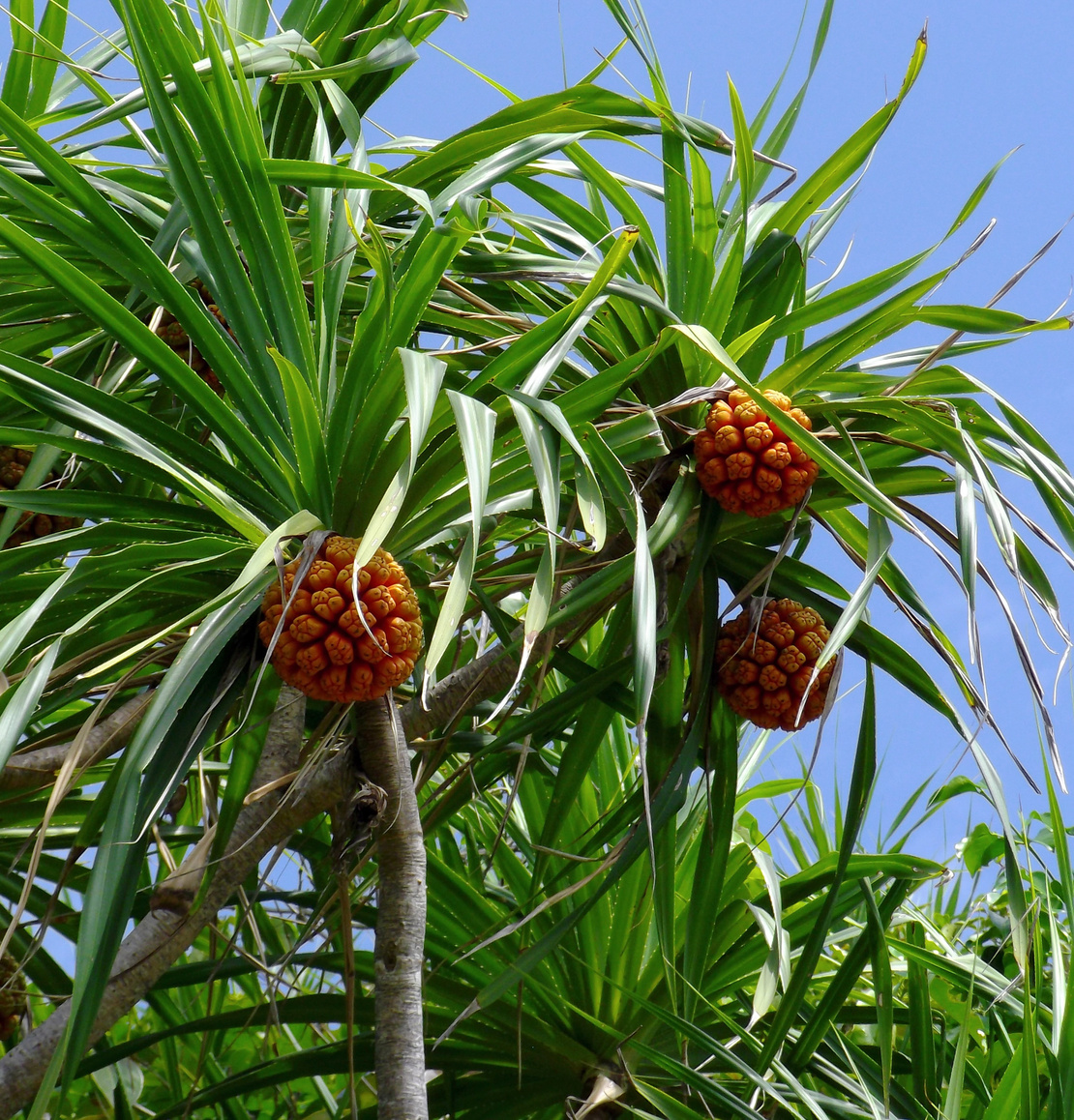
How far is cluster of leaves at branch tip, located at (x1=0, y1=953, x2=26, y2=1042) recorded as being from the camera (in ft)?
5.43

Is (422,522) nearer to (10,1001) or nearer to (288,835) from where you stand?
(288,835)

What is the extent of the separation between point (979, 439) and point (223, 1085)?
1.24 metres

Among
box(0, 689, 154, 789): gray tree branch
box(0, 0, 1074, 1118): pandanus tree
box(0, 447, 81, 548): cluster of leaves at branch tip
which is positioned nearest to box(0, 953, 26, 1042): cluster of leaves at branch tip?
box(0, 0, 1074, 1118): pandanus tree

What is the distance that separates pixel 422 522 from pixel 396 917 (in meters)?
0.41

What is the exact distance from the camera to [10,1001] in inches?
65.8

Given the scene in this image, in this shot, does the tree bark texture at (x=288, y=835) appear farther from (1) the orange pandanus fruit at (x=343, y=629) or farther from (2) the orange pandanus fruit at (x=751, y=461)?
(2) the orange pandanus fruit at (x=751, y=461)

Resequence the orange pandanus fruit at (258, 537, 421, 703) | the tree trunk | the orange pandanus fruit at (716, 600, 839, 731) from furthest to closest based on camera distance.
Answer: the orange pandanus fruit at (716, 600, 839, 731) < the tree trunk < the orange pandanus fruit at (258, 537, 421, 703)

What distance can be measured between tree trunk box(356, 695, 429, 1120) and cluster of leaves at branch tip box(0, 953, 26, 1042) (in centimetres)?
63

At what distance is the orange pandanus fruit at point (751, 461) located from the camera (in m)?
1.30

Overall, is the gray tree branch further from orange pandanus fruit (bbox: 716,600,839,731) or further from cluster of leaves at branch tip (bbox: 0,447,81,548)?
orange pandanus fruit (bbox: 716,600,839,731)

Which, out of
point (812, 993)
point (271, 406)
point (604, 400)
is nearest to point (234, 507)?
point (271, 406)

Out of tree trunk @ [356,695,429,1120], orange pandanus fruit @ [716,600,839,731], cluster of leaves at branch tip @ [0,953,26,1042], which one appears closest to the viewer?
tree trunk @ [356,695,429,1120]

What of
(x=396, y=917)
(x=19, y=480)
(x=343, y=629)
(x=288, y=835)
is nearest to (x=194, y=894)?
(x=288, y=835)

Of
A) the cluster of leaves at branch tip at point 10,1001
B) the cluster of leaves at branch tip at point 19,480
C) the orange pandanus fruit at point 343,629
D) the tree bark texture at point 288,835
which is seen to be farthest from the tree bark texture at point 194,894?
the cluster of leaves at branch tip at point 19,480
